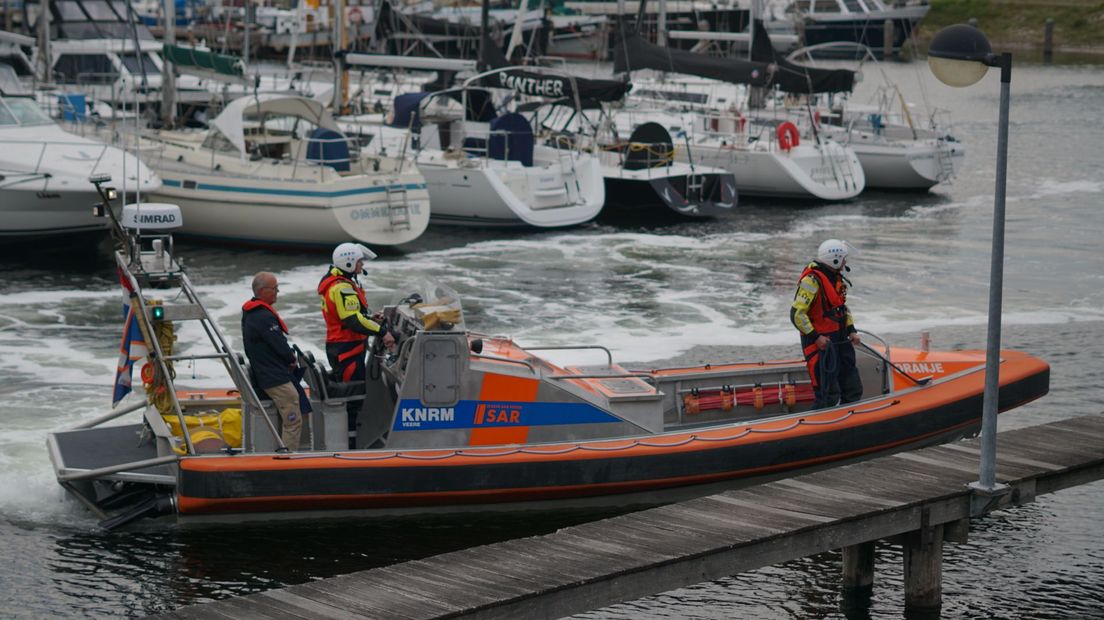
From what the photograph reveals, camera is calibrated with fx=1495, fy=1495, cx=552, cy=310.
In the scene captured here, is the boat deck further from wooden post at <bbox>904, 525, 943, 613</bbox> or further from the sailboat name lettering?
the sailboat name lettering

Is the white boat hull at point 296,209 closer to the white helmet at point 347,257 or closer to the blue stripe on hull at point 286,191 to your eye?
the blue stripe on hull at point 286,191

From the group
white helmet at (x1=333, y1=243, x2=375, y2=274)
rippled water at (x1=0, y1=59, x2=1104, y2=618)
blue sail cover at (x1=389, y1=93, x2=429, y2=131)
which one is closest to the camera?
rippled water at (x1=0, y1=59, x2=1104, y2=618)

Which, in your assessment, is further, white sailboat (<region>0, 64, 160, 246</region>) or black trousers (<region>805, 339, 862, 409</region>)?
white sailboat (<region>0, 64, 160, 246</region>)

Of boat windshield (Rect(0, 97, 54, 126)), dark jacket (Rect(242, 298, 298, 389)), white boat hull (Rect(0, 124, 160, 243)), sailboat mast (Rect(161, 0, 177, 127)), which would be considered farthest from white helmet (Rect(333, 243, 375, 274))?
sailboat mast (Rect(161, 0, 177, 127))

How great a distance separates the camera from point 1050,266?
Answer: 20547 millimetres

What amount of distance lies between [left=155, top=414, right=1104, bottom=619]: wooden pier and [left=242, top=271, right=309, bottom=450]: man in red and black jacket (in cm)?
231

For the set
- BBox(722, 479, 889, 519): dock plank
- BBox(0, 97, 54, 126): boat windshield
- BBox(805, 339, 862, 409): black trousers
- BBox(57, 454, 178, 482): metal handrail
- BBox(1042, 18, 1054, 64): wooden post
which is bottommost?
BBox(57, 454, 178, 482): metal handrail

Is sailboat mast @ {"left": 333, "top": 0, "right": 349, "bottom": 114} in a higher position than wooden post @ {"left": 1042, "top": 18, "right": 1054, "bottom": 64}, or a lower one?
lower

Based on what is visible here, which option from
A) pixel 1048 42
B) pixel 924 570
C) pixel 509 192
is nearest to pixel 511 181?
pixel 509 192

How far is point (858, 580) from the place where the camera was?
8.95 metres

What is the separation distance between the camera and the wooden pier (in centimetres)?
736

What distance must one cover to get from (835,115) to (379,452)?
74.5 feet

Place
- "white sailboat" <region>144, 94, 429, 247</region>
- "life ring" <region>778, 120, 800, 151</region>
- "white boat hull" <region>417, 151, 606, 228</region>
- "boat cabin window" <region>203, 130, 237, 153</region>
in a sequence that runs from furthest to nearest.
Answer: "life ring" <region>778, 120, 800, 151</region> → "white boat hull" <region>417, 151, 606, 228</region> → "boat cabin window" <region>203, 130, 237, 153</region> → "white sailboat" <region>144, 94, 429, 247</region>

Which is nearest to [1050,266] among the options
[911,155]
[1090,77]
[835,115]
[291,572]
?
[911,155]
